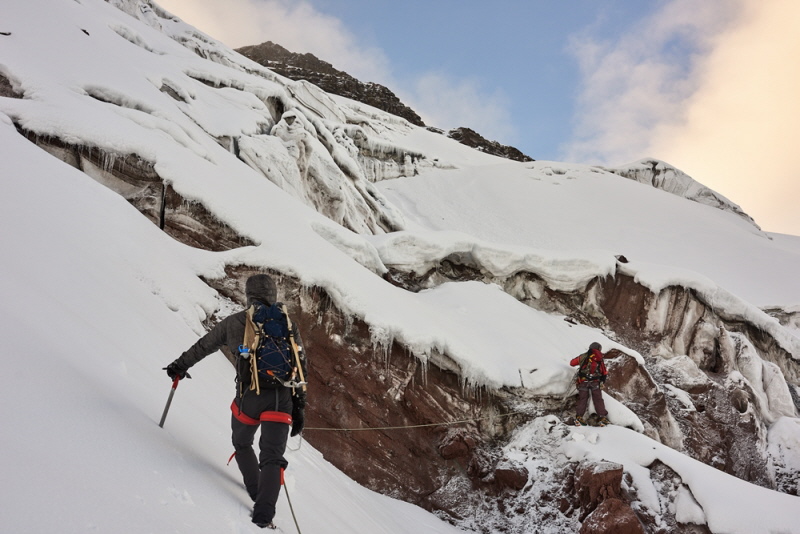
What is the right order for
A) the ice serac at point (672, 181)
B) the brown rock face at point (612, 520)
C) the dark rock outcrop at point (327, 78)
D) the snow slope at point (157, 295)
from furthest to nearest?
the dark rock outcrop at point (327, 78), the ice serac at point (672, 181), the brown rock face at point (612, 520), the snow slope at point (157, 295)

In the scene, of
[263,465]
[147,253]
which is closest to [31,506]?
[263,465]

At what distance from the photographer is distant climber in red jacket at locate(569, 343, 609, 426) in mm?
8875

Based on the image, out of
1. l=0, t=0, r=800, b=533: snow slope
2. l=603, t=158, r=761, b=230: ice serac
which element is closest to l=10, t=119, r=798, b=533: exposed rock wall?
l=0, t=0, r=800, b=533: snow slope

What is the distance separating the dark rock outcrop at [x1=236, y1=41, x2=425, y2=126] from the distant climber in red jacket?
52126mm

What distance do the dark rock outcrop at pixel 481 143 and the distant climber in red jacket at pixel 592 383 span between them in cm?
5188

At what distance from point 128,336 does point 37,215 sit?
1837mm

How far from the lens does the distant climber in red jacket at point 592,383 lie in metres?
8.88

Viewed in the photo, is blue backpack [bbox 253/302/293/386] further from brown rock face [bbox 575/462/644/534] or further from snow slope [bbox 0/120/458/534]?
brown rock face [bbox 575/462/644/534]

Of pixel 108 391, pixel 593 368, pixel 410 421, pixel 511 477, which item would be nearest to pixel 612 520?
pixel 511 477

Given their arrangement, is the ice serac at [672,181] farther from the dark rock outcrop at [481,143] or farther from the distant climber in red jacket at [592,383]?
the distant climber in red jacket at [592,383]

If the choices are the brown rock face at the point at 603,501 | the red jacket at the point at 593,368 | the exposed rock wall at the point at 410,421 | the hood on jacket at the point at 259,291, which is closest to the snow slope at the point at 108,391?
the exposed rock wall at the point at 410,421

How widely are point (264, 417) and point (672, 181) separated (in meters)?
47.0

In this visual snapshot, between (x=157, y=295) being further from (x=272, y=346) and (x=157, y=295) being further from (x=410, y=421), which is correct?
(x=410, y=421)

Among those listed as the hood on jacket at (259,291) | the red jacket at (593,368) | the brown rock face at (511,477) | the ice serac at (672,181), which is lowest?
the brown rock face at (511,477)
